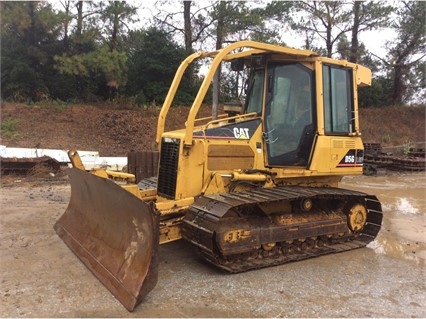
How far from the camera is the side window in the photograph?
6164 mm

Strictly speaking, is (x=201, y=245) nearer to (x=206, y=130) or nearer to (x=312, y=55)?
(x=206, y=130)

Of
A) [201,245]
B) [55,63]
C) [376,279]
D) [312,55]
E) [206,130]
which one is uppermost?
[55,63]

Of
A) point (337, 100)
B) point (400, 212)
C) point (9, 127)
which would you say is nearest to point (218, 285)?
point (337, 100)

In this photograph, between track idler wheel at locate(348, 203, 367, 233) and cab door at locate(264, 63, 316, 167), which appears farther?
track idler wheel at locate(348, 203, 367, 233)

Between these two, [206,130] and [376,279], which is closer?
[376,279]

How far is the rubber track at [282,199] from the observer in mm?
4875

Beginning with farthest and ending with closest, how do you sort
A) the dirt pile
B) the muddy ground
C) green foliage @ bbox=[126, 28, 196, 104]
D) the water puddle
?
green foliage @ bbox=[126, 28, 196, 104]
the dirt pile
the water puddle
the muddy ground

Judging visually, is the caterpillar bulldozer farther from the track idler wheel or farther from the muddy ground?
the muddy ground

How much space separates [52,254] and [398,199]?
8.09 meters

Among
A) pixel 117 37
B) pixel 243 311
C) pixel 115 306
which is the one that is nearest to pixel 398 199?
pixel 243 311

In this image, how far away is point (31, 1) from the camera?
15.8m

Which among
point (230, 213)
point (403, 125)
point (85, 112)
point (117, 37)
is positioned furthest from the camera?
point (403, 125)

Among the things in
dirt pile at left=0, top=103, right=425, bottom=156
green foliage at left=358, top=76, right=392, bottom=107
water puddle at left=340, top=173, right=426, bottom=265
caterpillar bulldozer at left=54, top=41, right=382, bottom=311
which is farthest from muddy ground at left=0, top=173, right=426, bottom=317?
green foliage at left=358, top=76, right=392, bottom=107

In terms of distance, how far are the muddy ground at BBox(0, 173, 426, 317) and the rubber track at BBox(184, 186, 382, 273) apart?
0.11 metres
